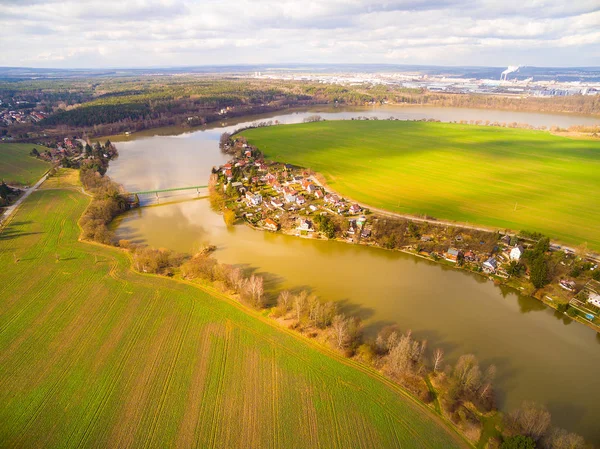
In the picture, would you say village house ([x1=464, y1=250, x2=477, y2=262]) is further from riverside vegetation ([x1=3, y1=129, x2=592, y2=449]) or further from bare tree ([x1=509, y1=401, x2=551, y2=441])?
bare tree ([x1=509, y1=401, x2=551, y2=441])

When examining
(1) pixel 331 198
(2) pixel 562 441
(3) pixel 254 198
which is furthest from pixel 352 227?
(2) pixel 562 441

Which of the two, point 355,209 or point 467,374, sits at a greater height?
point 467,374

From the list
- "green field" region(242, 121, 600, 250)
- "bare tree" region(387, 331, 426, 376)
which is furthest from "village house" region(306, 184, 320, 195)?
"bare tree" region(387, 331, 426, 376)

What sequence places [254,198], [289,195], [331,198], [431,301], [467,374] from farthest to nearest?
[289,195]
[331,198]
[254,198]
[431,301]
[467,374]

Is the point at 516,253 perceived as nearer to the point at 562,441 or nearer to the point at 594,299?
the point at 594,299

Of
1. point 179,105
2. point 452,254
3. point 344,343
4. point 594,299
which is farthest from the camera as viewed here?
point 179,105

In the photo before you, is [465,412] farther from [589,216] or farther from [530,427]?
[589,216]

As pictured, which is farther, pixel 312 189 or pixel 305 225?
pixel 312 189
